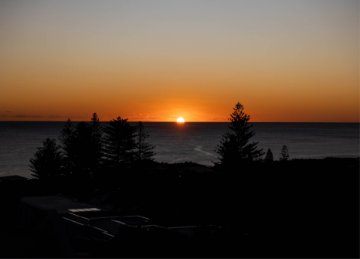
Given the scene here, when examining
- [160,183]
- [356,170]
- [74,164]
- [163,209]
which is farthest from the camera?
[74,164]

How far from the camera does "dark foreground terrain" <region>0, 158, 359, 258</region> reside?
11609 millimetres

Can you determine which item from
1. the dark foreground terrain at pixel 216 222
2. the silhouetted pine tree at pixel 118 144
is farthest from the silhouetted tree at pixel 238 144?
the dark foreground terrain at pixel 216 222

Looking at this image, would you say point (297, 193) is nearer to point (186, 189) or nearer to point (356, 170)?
point (356, 170)

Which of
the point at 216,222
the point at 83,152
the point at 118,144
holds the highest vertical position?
the point at 118,144

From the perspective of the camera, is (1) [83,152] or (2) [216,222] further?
(1) [83,152]

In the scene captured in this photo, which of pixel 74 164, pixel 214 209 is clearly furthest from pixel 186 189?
pixel 74 164

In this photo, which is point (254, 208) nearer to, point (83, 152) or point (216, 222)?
point (216, 222)

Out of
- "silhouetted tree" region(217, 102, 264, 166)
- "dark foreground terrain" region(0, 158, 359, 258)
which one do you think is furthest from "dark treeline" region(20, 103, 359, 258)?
"silhouetted tree" region(217, 102, 264, 166)

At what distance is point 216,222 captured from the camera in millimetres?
17688

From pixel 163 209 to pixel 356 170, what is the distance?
8.86 metres

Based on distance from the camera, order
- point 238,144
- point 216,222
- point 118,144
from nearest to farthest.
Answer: point 216,222
point 238,144
point 118,144

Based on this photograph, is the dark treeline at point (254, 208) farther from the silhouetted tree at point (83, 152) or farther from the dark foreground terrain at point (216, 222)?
the silhouetted tree at point (83, 152)

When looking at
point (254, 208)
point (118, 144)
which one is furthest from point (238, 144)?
point (254, 208)

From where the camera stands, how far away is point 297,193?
695 inches
